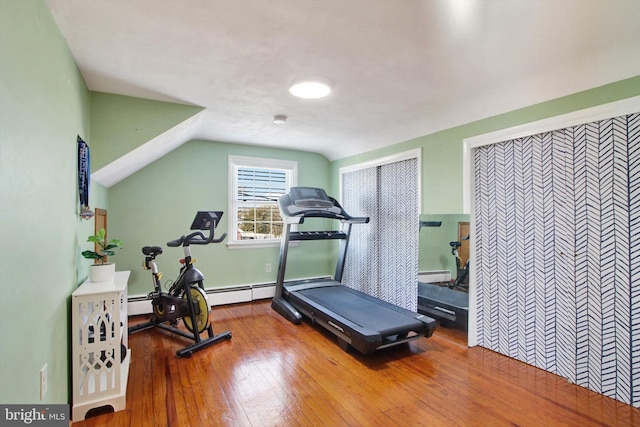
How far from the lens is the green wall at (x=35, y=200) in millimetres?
1104

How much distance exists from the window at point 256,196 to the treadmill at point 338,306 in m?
0.77

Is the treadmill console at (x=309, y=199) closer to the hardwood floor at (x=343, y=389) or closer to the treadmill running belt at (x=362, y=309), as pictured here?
the treadmill running belt at (x=362, y=309)

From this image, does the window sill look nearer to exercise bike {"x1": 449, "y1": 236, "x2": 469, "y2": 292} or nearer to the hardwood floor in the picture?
the hardwood floor

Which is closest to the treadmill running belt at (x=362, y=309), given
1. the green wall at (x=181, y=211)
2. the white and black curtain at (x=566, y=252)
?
the white and black curtain at (x=566, y=252)

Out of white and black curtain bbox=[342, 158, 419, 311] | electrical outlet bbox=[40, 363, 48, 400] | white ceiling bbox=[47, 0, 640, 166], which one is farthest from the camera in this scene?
white and black curtain bbox=[342, 158, 419, 311]

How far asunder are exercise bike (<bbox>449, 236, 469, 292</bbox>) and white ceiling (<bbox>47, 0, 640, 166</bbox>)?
1.28m

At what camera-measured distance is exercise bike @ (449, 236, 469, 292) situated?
3.04 m

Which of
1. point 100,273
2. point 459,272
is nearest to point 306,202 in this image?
point 459,272

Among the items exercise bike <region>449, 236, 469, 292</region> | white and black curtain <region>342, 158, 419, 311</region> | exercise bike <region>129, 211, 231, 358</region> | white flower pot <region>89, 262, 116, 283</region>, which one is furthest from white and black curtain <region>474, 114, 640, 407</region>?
white flower pot <region>89, 262, 116, 283</region>

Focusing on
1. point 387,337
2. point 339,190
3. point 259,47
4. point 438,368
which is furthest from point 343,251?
point 259,47

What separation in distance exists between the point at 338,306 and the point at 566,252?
210 cm

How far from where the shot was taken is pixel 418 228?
3.66 meters

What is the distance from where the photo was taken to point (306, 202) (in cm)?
393

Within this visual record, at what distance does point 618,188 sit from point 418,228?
181 centimetres
